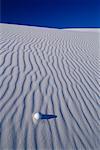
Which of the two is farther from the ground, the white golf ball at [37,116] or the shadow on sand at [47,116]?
the white golf ball at [37,116]

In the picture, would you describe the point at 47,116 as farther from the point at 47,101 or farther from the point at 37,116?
the point at 47,101

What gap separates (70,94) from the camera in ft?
18.0

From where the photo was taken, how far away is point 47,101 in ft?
16.2

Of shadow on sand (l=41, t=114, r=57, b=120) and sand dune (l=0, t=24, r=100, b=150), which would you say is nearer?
sand dune (l=0, t=24, r=100, b=150)

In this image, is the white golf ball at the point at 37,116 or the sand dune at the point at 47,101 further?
the white golf ball at the point at 37,116

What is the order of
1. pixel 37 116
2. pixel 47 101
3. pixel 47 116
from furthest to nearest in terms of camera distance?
pixel 47 101
pixel 47 116
pixel 37 116

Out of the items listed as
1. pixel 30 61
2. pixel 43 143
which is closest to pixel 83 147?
pixel 43 143

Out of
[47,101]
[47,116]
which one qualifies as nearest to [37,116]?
[47,116]

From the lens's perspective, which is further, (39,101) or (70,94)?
(70,94)

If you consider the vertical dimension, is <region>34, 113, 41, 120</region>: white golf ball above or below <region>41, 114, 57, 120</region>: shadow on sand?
above

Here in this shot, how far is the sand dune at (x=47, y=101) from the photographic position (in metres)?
3.91

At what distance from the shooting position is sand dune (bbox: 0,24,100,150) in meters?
3.91

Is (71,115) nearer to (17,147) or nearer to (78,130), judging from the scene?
(78,130)

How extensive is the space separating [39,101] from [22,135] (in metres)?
1.11
